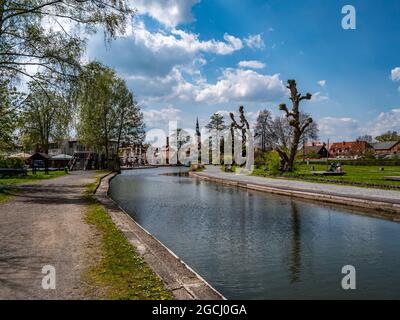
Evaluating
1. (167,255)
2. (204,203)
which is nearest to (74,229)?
(167,255)

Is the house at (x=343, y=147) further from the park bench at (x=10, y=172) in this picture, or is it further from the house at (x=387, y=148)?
the park bench at (x=10, y=172)

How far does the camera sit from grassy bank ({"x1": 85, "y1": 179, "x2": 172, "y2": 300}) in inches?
226

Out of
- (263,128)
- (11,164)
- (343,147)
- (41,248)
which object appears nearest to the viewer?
(41,248)

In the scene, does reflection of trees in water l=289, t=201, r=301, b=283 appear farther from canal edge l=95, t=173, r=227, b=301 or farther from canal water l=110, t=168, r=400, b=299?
canal edge l=95, t=173, r=227, b=301

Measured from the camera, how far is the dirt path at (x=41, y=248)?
5.82 m

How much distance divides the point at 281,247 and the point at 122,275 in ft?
18.6

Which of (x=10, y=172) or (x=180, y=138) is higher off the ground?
(x=180, y=138)

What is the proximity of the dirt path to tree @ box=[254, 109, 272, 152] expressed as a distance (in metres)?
71.1

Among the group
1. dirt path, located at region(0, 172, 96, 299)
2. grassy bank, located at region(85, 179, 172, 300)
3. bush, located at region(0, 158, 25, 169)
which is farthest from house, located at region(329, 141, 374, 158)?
grassy bank, located at region(85, 179, 172, 300)

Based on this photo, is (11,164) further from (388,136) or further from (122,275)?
(388,136)

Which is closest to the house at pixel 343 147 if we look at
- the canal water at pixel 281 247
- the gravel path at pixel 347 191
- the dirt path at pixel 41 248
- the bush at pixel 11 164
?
the gravel path at pixel 347 191

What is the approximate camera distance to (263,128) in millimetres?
84562

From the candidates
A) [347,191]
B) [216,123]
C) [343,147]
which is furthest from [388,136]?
[347,191]
